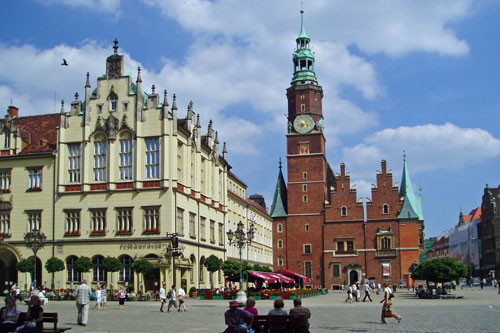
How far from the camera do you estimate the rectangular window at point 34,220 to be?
54.4 meters

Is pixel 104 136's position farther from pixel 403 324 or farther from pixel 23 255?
pixel 403 324

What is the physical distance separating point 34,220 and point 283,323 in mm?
44400

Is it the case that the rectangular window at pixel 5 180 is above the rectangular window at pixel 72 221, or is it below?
above

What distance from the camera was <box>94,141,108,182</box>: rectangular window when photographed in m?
53.3

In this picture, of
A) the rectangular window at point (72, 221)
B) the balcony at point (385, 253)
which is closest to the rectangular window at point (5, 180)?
the rectangular window at point (72, 221)

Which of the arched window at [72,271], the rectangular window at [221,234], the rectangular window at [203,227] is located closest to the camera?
the arched window at [72,271]

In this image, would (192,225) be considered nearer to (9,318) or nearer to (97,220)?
(97,220)

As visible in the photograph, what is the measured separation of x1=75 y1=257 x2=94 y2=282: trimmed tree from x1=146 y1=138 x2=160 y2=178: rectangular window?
28.1 feet

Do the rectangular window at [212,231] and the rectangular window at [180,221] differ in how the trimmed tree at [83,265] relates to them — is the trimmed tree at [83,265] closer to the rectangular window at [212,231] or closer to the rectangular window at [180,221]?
the rectangular window at [180,221]

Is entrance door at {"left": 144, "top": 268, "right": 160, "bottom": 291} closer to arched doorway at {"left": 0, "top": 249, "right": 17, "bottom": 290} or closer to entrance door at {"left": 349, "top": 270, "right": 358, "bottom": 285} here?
arched doorway at {"left": 0, "top": 249, "right": 17, "bottom": 290}

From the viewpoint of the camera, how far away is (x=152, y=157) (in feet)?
172

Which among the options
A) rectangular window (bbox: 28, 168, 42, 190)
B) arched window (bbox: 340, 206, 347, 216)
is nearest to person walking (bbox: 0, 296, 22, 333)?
rectangular window (bbox: 28, 168, 42, 190)

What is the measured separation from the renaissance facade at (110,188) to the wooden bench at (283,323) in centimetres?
3510

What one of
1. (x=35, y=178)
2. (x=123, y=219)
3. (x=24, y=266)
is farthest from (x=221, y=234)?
(x=24, y=266)
